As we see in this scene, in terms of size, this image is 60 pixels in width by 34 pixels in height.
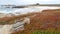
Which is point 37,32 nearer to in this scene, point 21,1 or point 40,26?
point 40,26

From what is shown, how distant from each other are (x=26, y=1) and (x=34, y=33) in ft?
7.69

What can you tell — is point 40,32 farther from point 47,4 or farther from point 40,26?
point 47,4

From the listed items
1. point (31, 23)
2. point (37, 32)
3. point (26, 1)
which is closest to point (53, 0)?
point (26, 1)

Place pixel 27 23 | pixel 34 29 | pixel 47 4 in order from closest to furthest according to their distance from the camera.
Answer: pixel 34 29 → pixel 27 23 → pixel 47 4

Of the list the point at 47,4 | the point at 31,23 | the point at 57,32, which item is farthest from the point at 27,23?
the point at 47,4

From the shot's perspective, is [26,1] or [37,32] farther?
[26,1]

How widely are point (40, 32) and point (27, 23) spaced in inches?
11.9

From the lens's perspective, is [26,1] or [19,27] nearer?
[19,27]

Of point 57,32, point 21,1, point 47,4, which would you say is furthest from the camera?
point 47,4

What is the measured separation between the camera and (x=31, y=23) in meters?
1.49

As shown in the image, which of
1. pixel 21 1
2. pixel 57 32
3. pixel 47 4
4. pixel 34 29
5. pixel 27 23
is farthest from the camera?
pixel 47 4

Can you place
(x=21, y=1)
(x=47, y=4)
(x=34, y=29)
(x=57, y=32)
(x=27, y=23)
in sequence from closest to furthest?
(x=57, y=32), (x=34, y=29), (x=27, y=23), (x=21, y=1), (x=47, y=4)

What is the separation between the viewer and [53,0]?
3533mm

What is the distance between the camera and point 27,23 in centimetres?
149
